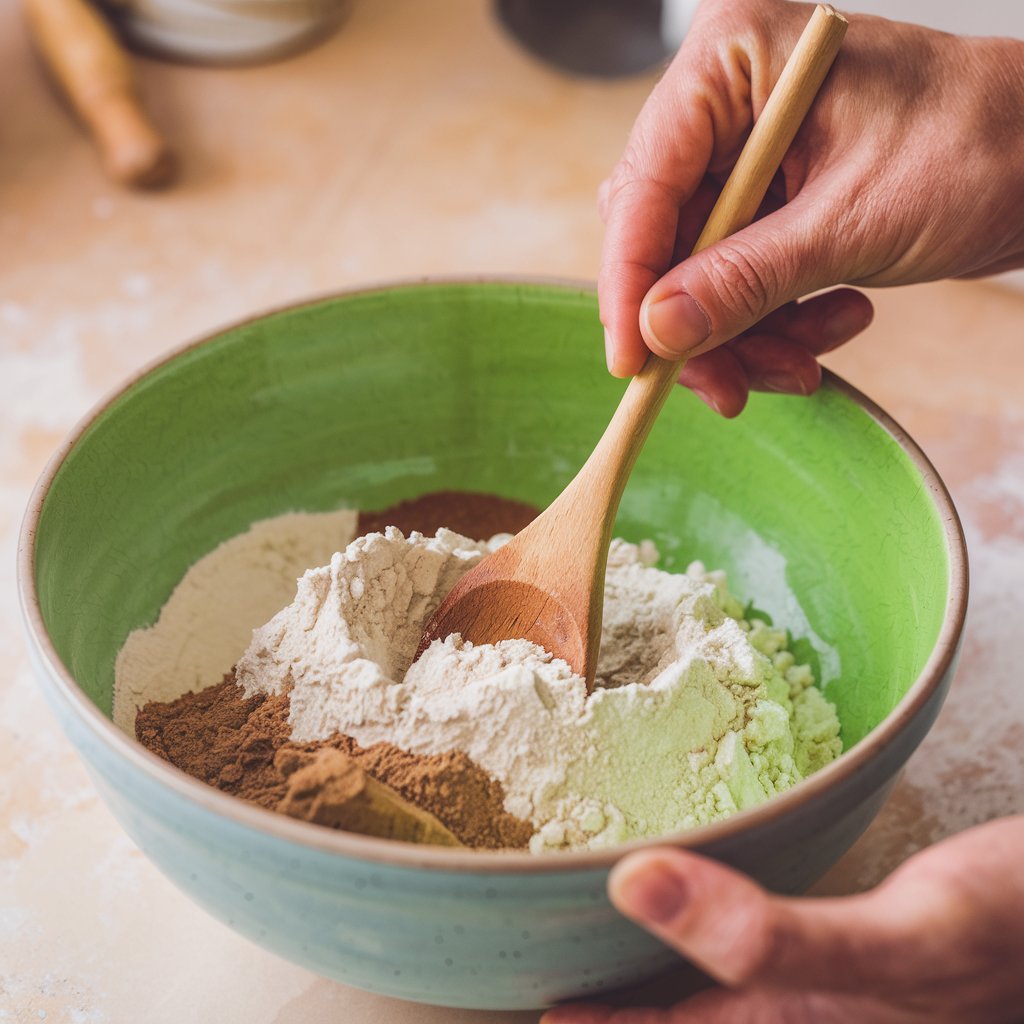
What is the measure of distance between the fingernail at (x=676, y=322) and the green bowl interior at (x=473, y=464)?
0.14m

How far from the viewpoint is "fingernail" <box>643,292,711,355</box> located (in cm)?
69

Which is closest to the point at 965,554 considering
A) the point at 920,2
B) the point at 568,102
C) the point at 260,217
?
the point at 920,2

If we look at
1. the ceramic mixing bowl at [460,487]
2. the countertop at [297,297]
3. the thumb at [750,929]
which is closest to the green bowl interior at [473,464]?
the ceramic mixing bowl at [460,487]

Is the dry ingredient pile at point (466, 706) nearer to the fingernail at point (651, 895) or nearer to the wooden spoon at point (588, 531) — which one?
the wooden spoon at point (588, 531)

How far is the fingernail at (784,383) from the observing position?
2.60 ft

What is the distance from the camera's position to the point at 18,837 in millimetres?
750

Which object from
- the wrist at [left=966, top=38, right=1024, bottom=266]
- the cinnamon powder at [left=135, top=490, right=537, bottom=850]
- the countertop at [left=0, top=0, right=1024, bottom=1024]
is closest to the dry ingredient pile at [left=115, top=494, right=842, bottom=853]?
the cinnamon powder at [left=135, top=490, right=537, bottom=850]

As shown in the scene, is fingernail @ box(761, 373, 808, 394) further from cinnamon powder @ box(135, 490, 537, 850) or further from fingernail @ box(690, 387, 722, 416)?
cinnamon powder @ box(135, 490, 537, 850)

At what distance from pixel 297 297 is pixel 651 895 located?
837 mm

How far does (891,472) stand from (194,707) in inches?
18.0

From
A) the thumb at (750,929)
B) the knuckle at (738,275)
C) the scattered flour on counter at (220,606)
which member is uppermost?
the knuckle at (738,275)

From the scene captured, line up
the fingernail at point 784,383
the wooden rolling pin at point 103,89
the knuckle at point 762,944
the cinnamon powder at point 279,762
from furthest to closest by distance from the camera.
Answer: the wooden rolling pin at point 103,89 < the fingernail at point 784,383 < the cinnamon powder at point 279,762 < the knuckle at point 762,944

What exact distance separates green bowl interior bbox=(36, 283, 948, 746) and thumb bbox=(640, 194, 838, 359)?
4.9 inches

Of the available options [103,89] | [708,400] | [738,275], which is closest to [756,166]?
[738,275]
